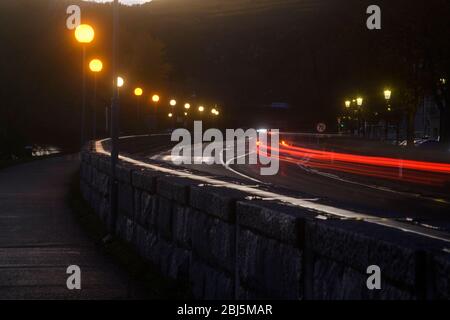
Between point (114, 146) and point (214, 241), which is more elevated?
point (114, 146)

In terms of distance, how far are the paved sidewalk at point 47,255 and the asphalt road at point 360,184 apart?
221cm

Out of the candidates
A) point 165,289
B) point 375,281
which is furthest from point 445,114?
point 375,281

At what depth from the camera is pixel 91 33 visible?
88.1 feet

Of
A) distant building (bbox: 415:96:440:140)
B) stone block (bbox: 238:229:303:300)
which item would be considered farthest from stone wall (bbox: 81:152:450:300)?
distant building (bbox: 415:96:440:140)

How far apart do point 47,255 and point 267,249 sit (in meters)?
6.94

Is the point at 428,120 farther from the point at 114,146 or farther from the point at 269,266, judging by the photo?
the point at 269,266

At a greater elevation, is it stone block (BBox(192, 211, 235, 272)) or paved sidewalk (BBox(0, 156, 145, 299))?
stone block (BBox(192, 211, 235, 272))

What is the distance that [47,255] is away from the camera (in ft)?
43.6

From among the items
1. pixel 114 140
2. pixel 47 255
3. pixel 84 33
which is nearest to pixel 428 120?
pixel 84 33

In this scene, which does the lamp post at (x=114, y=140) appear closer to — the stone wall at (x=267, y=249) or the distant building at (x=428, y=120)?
the stone wall at (x=267, y=249)

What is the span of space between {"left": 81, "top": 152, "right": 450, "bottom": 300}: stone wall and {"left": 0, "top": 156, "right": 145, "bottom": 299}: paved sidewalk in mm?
716

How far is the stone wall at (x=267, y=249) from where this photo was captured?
15.8ft

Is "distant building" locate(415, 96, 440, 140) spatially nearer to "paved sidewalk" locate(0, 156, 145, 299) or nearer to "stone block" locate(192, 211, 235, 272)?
"paved sidewalk" locate(0, 156, 145, 299)

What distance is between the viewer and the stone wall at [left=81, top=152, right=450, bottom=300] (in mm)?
4812
